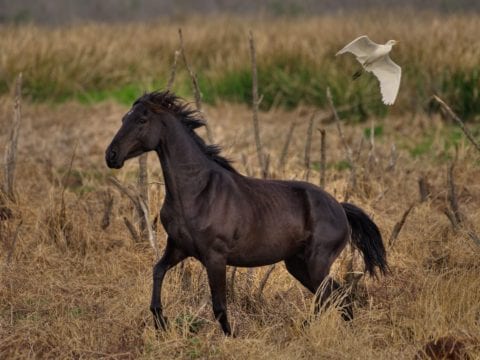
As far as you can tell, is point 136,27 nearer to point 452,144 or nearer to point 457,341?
point 452,144

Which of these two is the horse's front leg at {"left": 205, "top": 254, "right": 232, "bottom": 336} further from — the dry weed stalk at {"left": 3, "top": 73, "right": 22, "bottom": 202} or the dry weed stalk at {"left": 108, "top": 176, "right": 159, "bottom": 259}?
the dry weed stalk at {"left": 3, "top": 73, "right": 22, "bottom": 202}

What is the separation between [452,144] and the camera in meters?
12.6

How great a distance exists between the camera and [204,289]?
7270mm

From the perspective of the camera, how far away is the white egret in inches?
269

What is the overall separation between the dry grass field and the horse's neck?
0.79m

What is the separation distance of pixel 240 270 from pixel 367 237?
1.28 m

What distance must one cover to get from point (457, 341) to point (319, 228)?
110 centimetres

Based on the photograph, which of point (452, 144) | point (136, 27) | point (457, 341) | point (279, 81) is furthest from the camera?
point (136, 27)

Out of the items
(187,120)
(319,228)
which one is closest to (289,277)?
(319,228)

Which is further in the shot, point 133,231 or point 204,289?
point 133,231

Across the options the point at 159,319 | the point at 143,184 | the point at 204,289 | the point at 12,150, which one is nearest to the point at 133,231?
the point at 143,184

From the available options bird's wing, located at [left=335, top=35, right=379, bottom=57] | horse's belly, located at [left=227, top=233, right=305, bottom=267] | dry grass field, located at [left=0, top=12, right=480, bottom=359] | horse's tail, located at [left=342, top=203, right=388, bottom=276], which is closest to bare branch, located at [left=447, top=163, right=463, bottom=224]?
dry grass field, located at [left=0, top=12, right=480, bottom=359]

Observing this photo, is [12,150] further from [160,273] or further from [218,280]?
[218,280]

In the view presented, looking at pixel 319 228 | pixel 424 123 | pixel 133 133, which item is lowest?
pixel 424 123
